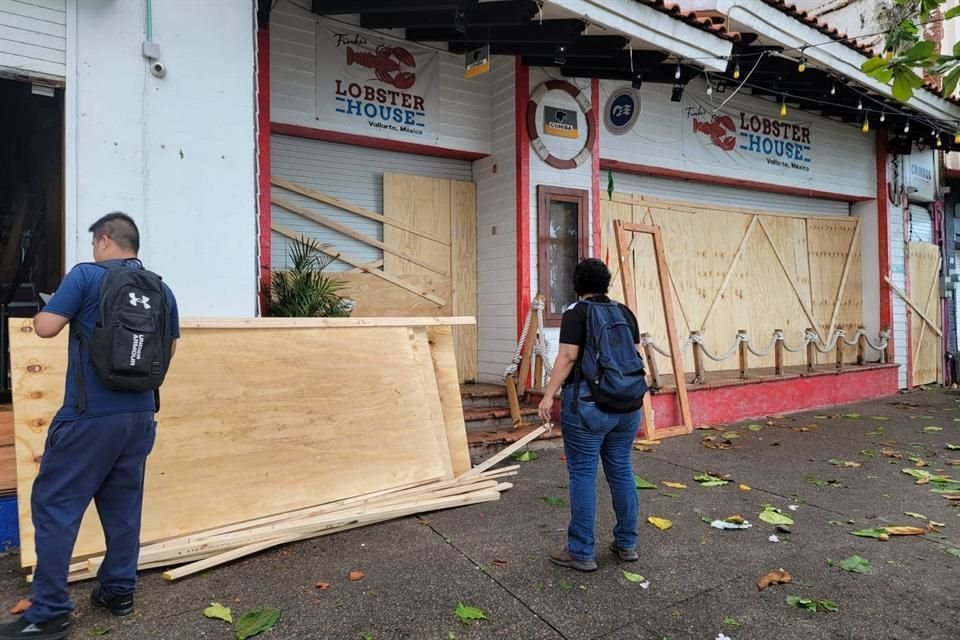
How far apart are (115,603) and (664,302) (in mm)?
5654

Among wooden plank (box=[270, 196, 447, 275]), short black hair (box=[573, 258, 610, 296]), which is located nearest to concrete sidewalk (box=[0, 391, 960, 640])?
short black hair (box=[573, 258, 610, 296])

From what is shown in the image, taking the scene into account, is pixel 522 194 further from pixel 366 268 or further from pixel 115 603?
pixel 115 603

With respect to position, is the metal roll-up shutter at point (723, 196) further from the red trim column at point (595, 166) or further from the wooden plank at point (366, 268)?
the wooden plank at point (366, 268)

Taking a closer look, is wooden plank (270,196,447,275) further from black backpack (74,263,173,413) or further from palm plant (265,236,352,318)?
black backpack (74,263,173,413)

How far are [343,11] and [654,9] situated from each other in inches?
117

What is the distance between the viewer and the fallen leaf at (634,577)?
3.29 m

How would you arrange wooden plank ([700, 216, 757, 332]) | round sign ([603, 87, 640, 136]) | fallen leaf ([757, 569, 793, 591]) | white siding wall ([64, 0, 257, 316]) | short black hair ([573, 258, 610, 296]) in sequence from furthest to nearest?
wooden plank ([700, 216, 757, 332]) < round sign ([603, 87, 640, 136]) < white siding wall ([64, 0, 257, 316]) < short black hair ([573, 258, 610, 296]) < fallen leaf ([757, 569, 793, 591])

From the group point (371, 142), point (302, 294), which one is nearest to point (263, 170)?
point (302, 294)

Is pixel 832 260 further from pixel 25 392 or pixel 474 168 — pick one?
pixel 25 392

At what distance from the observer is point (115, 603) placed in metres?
2.91

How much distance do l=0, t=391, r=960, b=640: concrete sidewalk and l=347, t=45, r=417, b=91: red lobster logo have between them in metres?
4.51

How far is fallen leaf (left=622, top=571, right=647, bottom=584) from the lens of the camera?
10.8 ft

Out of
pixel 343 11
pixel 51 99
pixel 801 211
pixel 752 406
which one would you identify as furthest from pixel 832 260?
pixel 51 99

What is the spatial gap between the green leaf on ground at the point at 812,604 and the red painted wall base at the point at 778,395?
3767mm
